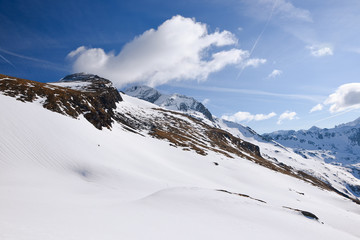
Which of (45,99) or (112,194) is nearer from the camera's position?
(112,194)

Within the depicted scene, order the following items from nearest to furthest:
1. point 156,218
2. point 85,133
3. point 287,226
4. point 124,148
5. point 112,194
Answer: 1. point 156,218
2. point 287,226
3. point 112,194
4. point 85,133
5. point 124,148

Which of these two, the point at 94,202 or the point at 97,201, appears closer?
the point at 94,202

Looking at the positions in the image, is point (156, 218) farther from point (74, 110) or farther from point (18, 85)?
point (18, 85)

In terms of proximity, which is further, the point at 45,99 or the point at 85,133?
the point at 45,99

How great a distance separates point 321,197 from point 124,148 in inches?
2859

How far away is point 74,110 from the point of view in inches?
2095

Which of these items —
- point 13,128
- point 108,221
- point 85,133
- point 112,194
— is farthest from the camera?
point 85,133

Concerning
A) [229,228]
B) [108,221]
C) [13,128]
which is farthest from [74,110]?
[229,228]

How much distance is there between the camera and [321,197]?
227ft

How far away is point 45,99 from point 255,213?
58426mm

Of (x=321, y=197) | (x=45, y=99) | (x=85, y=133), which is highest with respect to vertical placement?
(x=45, y=99)

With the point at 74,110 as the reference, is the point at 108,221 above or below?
below

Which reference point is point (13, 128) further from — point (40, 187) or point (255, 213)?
point (255, 213)

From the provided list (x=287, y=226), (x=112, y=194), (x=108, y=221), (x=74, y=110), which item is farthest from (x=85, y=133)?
(x=287, y=226)
